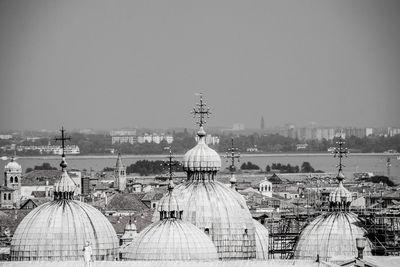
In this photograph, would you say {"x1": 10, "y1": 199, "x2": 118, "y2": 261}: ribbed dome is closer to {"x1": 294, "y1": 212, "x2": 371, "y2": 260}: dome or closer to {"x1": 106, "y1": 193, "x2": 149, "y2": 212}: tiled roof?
→ {"x1": 294, "y1": 212, "x2": 371, "y2": 260}: dome

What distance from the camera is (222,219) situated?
175 feet

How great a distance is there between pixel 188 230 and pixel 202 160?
561 centimetres

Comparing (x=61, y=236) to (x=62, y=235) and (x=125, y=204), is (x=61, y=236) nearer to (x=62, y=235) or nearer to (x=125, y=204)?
(x=62, y=235)

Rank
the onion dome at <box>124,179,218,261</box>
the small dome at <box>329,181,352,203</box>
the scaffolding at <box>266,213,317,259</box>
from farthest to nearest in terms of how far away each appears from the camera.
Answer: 1. the scaffolding at <box>266,213,317,259</box>
2. the small dome at <box>329,181,352,203</box>
3. the onion dome at <box>124,179,218,261</box>

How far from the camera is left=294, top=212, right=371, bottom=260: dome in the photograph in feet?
177

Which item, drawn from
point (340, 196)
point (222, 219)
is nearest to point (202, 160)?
point (222, 219)

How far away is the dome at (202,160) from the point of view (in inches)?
2170

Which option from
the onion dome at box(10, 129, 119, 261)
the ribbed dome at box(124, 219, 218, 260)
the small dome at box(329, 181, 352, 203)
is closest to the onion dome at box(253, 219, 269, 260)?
the small dome at box(329, 181, 352, 203)

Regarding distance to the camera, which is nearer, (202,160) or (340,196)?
(202,160)

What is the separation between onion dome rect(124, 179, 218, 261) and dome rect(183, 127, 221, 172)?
4.47 meters

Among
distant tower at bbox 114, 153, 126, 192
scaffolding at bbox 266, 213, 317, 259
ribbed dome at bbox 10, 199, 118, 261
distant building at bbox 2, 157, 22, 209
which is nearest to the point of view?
ribbed dome at bbox 10, 199, 118, 261

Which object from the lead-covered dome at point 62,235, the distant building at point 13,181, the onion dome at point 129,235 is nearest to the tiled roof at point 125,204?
the distant building at point 13,181

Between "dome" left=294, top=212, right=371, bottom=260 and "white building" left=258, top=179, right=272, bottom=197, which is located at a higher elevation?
"white building" left=258, top=179, right=272, bottom=197

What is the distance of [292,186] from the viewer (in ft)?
479
